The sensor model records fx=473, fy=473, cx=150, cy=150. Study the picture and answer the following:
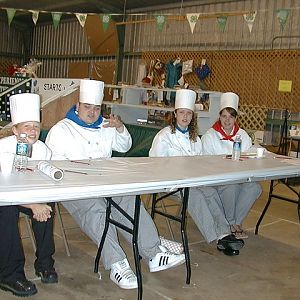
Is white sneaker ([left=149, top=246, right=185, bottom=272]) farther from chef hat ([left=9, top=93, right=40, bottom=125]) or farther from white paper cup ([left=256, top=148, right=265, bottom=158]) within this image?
white paper cup ([left=256, top=148, right=265, bottom=158])

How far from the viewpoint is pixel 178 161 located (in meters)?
2.89

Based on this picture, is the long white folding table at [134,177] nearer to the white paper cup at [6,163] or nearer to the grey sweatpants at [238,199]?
the white paper cup at [6,163]

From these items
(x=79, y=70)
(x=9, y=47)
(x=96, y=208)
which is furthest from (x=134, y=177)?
(x=9, y=47)

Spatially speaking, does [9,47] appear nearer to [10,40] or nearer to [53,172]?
[10,40]

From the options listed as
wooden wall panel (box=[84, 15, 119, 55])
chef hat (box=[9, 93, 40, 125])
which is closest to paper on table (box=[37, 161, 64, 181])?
chef hat (box=[9, 93, 40, 125])

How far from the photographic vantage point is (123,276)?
2.46m

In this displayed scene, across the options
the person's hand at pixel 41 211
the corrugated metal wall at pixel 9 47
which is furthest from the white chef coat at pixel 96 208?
the corrugated metal wall at pixel 9 47

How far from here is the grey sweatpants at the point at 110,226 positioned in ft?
8.05

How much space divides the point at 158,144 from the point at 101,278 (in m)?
1.02

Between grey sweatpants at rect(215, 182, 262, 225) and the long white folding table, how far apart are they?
230 mm

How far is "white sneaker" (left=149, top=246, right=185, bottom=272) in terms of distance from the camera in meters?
2.62

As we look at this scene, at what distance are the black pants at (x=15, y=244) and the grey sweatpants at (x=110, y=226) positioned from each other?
193mm

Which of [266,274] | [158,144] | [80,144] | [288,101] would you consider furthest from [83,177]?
[288,101]

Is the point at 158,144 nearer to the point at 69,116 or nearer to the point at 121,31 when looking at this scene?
the point at 69,116
